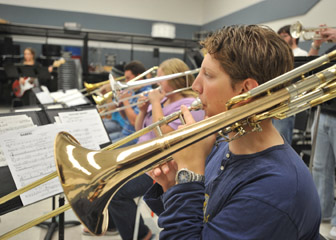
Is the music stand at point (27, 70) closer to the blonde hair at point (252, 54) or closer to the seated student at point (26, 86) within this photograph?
the seated student at point (26, 86)

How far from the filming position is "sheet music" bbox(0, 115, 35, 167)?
135cm

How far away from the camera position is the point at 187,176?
90cm

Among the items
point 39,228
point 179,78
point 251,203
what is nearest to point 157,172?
point 251,203

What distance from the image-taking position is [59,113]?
175cm

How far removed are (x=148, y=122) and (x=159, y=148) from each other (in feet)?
5.37

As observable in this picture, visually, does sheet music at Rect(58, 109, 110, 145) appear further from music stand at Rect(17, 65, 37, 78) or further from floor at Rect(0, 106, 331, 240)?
music stand at Rect(17, 65, 37, 78)

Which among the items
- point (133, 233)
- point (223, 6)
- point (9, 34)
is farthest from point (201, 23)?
point (133, 233)

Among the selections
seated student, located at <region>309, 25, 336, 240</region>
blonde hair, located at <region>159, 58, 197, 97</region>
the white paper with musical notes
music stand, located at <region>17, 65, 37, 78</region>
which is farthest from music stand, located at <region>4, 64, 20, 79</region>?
seated student, located at <region>309, 25, 336, 240</region>

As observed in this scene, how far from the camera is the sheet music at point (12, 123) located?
1.35 metres

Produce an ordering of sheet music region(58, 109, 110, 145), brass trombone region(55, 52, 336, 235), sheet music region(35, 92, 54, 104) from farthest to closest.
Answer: sheet music region(35, 92, 54, 104) → sheet music region(58, 109, 110, 145) → brass trombone region(55, 52, 336, 235)

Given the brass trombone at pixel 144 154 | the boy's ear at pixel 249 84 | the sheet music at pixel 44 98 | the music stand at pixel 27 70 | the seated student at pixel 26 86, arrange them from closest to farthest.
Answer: the brass trombone at pixel 144 154 → the boy's ear at pixel 249 84 → the sheet music at pixel 44 98 → the music stand at pixel 27 70 → the seated student at pixel 26 86

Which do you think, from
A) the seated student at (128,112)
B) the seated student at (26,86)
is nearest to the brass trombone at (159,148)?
the seated student at (128,112)

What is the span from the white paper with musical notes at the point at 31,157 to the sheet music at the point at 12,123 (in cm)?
11

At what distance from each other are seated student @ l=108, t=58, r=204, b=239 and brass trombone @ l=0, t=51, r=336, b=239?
113 cm
